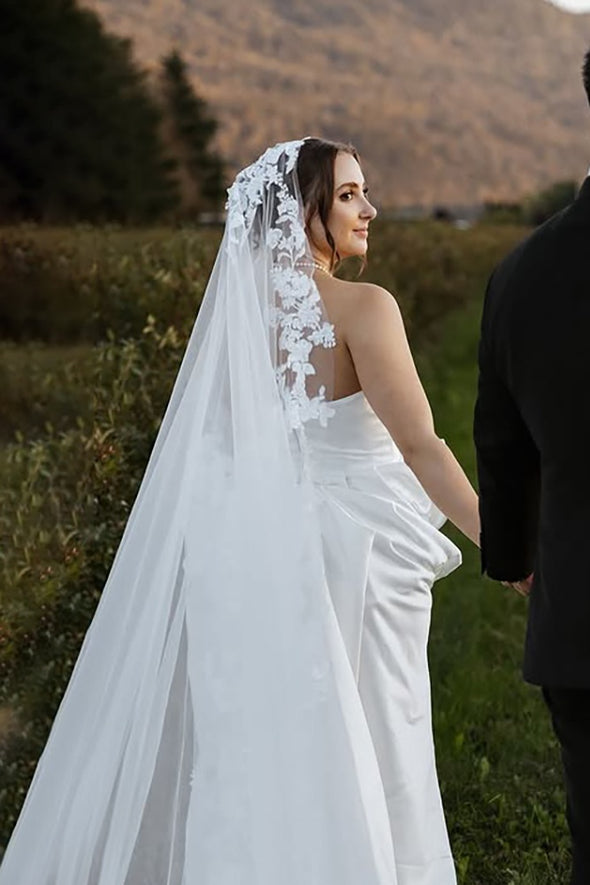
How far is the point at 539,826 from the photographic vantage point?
15.9 feet

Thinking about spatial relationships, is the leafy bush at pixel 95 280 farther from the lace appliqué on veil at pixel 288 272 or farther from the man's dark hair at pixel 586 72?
the man's dark hair at pixel 586 72

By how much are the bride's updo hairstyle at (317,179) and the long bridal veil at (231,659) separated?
34 mm

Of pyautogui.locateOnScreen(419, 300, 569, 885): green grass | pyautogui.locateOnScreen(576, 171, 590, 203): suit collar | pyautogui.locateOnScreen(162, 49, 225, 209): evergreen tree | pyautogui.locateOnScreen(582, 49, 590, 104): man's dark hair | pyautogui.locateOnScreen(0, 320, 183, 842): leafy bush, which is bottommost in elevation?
pyautogui.locateOnScreen(419, 300, 569, 885): green grass

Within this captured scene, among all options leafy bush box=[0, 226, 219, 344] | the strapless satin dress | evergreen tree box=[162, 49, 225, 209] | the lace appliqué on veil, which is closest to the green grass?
the strapless satin dress

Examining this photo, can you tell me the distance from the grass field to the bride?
1066mm

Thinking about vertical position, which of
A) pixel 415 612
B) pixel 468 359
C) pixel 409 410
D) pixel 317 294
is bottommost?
pixel 468 359

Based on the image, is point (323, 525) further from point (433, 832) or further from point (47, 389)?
point (47, 389)

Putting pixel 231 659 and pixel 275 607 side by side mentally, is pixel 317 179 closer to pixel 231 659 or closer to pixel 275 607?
pixel 275 607

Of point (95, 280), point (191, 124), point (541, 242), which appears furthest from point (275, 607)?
point (191, 124)

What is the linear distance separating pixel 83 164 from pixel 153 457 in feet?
44.3

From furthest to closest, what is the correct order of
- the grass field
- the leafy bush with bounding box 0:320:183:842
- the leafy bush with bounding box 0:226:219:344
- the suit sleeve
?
the leafy bush with bounding box 0:226:219:344 < the leafy bush with bounding box 0:320:183:842 < the grass field < the suit sleeve

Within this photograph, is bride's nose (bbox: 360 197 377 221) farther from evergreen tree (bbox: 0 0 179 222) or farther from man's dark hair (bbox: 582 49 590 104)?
evergreen tree (bbox: 0 0 179 222)

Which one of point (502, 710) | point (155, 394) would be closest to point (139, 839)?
point (502, 710)

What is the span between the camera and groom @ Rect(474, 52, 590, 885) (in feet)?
8.21
